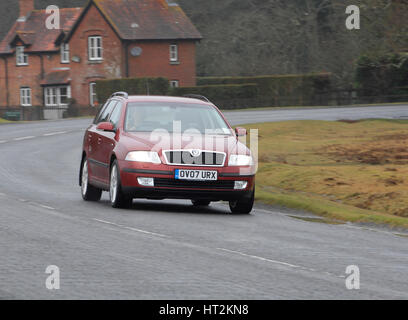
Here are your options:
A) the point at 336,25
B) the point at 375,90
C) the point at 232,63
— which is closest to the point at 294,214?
the point at 375,90

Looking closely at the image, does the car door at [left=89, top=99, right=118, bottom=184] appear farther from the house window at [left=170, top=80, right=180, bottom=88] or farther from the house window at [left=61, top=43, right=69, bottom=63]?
the house window at [left=61, top=43, right=69, bottom=63]

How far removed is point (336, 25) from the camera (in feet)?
217

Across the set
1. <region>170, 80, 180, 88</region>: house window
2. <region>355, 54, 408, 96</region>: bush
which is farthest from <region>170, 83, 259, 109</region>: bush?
<region>170, 80, 180, 88</region>: house window

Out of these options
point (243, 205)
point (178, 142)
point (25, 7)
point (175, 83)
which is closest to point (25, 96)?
point (25, 7)

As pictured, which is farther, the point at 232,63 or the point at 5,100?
the point at 5,100

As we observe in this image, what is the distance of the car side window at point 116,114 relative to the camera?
50.6ft

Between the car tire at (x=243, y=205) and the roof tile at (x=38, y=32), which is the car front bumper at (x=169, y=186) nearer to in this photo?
the car tire at (x=243, y=205)

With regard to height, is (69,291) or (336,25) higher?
(336,25)

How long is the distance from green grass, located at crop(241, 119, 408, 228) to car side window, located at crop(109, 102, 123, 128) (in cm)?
310

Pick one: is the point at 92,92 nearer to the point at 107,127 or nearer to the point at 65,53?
the point at 65,53

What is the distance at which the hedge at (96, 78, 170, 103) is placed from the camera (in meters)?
62.4

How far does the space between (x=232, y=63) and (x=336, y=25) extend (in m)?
10.1
